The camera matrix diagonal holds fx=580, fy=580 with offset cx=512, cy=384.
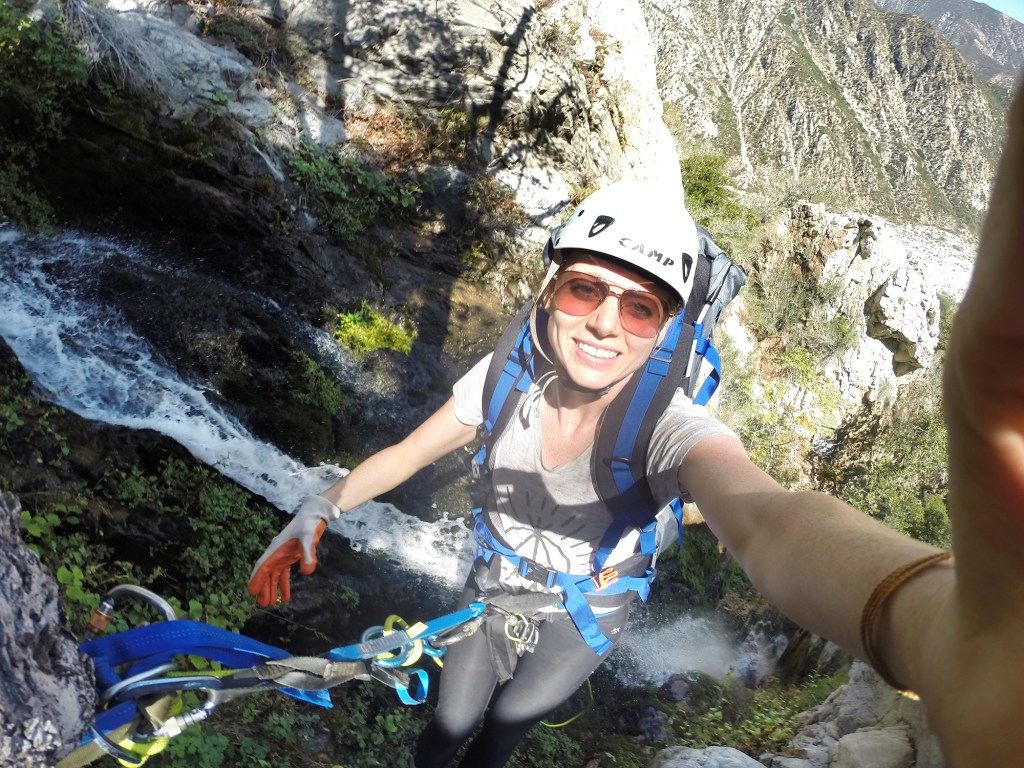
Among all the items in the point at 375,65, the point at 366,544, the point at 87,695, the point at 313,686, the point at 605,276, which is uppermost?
the point at 375,65

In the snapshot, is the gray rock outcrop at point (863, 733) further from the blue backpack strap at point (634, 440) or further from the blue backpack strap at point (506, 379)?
the blue backpack strap at point (506, 379)

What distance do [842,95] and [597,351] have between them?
283 feet

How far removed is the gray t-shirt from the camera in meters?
2.38

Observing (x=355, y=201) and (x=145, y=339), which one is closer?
(x=145, y=339)

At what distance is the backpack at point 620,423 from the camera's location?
7.17 ft

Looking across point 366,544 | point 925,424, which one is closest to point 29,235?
point 366,544

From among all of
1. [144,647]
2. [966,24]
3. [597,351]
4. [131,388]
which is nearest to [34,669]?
[144,647]

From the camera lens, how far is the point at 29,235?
18.4 feet

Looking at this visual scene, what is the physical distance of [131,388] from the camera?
16.8 feet

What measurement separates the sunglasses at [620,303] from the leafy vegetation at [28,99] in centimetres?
597

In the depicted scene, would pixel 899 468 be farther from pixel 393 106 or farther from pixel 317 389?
pixel 393 106

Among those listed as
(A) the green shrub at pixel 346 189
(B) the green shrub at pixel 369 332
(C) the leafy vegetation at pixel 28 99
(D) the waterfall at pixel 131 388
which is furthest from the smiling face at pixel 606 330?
(A) the green shrub at pixel 346 189

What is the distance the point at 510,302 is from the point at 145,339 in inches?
206

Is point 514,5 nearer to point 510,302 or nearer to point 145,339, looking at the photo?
point 510,302
